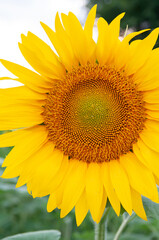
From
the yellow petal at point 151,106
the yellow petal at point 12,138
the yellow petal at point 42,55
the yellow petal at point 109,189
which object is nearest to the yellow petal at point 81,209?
the yellow petal at point 109,189

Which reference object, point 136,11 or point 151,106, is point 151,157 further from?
point 136,11

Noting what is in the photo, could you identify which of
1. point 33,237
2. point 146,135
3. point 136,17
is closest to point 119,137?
point 146,135

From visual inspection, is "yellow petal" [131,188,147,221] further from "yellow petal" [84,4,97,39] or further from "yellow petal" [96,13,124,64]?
"yellow petal" [84,4,97,39]

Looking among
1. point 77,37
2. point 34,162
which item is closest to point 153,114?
point 77,37

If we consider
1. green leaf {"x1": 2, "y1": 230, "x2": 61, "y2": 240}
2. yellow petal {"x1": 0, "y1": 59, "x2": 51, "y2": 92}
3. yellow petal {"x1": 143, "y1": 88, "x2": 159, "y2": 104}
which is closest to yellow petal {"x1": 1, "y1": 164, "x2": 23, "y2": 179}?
yellow petal {"x1": 0, "y1": 59, "x2": 51, "y2": 92}

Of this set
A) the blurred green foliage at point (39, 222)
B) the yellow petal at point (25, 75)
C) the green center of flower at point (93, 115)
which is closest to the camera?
the yellow petal at point (25, 75)

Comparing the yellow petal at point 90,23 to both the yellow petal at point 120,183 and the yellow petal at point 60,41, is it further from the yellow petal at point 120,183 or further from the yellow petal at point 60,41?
the yellow petal at point 120,183

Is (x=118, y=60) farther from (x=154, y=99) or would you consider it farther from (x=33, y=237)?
(x=33, y=237)
